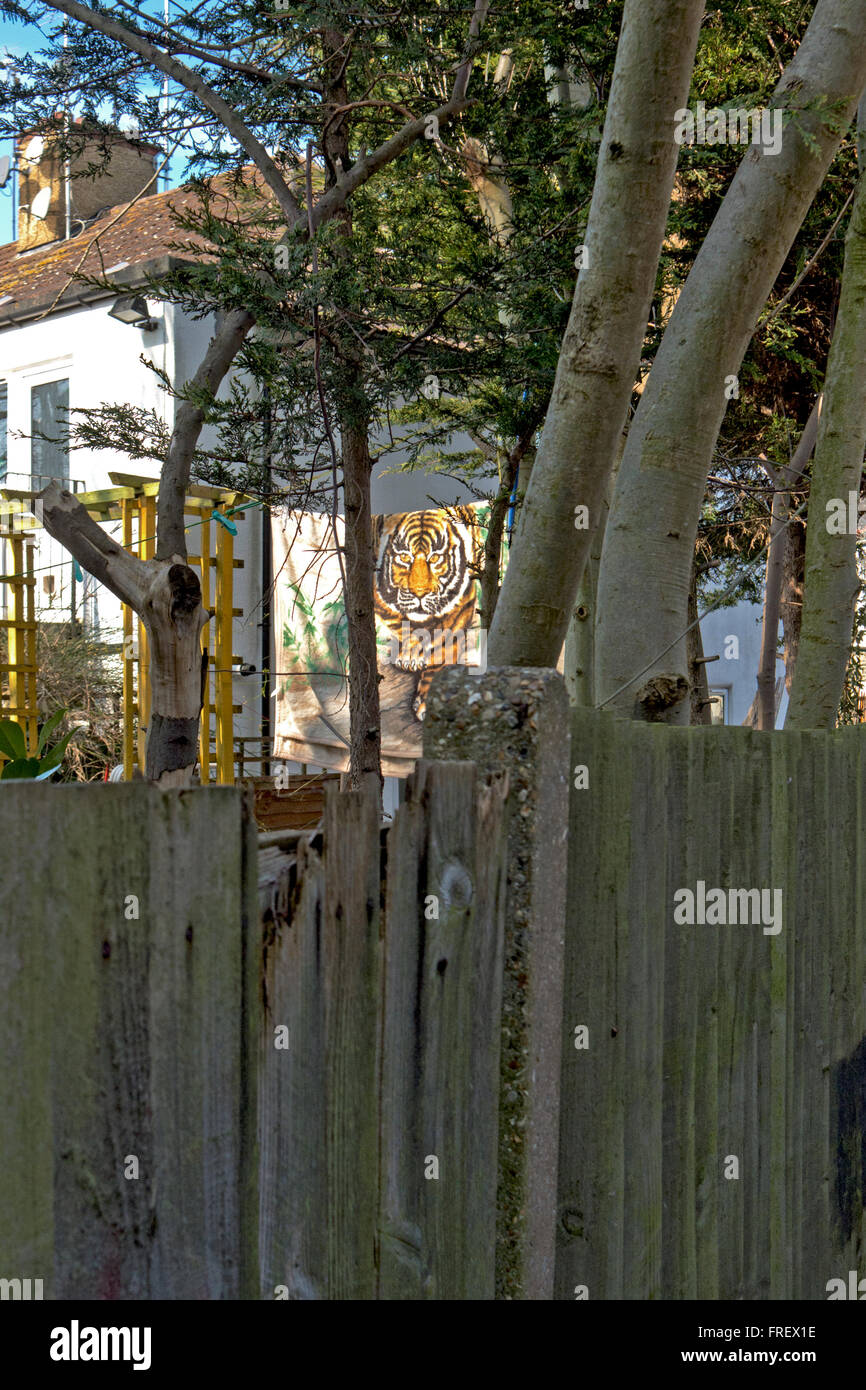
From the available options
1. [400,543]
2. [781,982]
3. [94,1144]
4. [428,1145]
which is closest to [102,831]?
[94,1144]

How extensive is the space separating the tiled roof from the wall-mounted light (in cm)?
39

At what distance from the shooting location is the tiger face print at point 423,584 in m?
11.5

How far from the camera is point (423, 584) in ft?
38.9

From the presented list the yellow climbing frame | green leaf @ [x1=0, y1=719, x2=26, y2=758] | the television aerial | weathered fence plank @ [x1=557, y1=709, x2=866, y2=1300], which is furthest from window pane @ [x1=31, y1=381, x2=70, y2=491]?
weathered fence plank @ [x1=557, y1=709, x2=866, y2=1300]

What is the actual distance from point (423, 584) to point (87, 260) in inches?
253

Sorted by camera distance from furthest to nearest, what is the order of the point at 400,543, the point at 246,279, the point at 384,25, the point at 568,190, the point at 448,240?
1. the point at 400,543
2. the point at 448,240
3. the point at 568,190
4. the point at 384,25
5. the point at 246,279

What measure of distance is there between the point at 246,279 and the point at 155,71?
99.6 inches

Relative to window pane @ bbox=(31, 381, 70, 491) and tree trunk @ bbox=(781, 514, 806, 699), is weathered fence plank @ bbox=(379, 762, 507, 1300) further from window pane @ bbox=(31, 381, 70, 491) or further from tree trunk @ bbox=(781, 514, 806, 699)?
window pane @ bbox=(31, 381, 70, 491)

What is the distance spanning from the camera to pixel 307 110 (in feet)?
20.5

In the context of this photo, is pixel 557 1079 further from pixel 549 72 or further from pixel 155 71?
pixel 549 72

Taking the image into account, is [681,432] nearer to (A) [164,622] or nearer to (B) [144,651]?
(A) [164,622]

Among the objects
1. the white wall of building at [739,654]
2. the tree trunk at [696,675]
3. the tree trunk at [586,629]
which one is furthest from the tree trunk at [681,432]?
the white wall of building at [739,654]

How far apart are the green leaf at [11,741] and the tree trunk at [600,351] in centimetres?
137

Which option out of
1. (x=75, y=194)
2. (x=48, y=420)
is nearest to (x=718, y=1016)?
(x=48, y=420)
